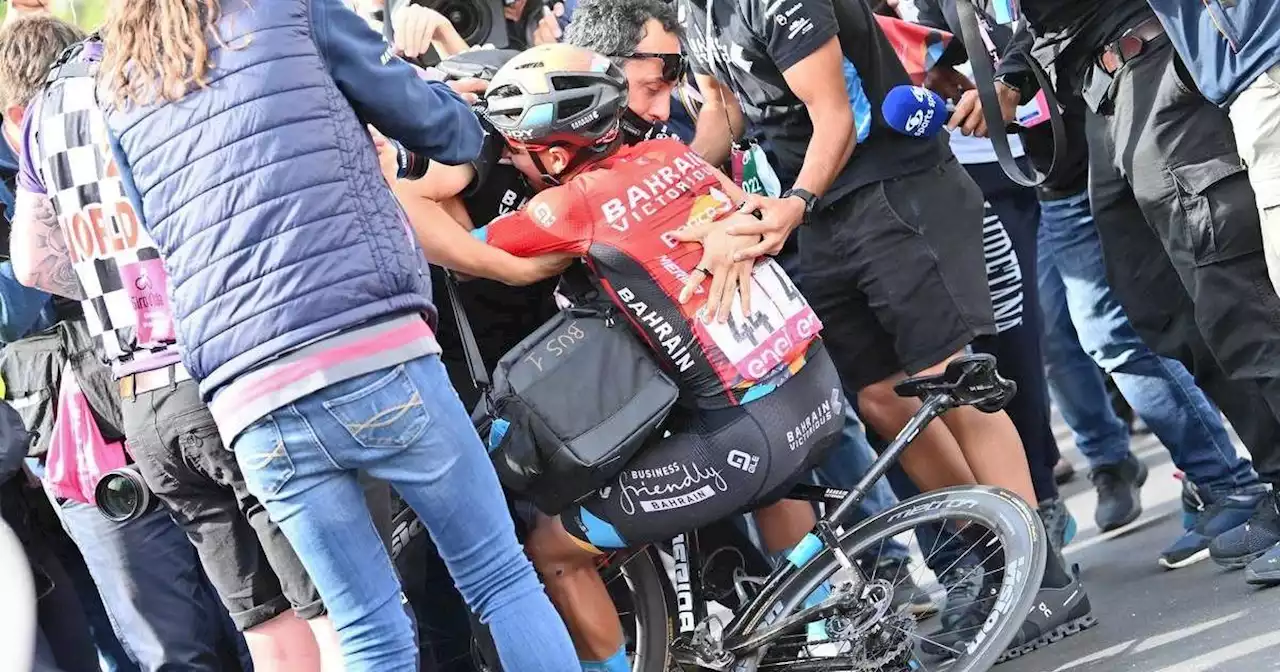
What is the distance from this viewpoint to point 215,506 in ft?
11.9

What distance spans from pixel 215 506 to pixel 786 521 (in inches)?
60.9

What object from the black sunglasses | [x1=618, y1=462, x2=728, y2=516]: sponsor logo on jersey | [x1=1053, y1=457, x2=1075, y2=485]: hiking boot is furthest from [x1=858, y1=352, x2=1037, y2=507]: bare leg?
[x1=1053, y1=457, x2=1075, y2=485]: hiking boot

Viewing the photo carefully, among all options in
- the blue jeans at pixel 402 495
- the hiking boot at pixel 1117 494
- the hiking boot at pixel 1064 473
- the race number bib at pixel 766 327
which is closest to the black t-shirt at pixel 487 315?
the race number bib at pixel 766 327

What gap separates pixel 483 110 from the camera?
12.8ft

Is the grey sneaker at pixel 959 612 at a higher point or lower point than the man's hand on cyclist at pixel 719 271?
lower

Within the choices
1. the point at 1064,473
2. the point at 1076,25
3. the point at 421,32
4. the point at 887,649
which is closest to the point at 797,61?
the point at 1076,25

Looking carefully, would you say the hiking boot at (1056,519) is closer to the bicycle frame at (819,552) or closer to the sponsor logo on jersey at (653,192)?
the bicycle frame at (819,552)

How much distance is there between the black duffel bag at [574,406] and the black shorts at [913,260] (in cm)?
73

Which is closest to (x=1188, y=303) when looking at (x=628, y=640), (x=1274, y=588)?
(x=1274, y=588)

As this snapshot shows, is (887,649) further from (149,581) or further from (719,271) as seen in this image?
(149,581)

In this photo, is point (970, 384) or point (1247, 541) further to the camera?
point (1247, 541)

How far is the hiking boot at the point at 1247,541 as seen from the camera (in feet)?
14.0

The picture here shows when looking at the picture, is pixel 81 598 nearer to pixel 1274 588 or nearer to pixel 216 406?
pixel 216 406

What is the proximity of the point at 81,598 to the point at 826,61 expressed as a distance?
2.87 metres
